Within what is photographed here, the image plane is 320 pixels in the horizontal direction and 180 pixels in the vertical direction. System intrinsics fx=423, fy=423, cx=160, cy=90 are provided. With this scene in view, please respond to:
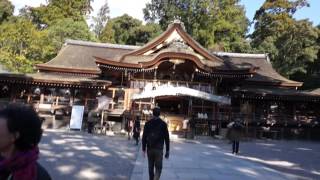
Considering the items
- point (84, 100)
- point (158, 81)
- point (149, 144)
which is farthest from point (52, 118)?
point (149, 144)

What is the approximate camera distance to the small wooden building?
988 inches

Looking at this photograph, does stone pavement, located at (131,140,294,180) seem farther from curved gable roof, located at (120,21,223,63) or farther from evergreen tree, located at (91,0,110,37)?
evergreen tree, located at (91,0,110,37)

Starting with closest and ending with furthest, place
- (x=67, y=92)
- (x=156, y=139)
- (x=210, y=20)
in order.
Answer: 1. (x=156, y=139)
2. (x=67, y=92)
3. (x=210, y=20)

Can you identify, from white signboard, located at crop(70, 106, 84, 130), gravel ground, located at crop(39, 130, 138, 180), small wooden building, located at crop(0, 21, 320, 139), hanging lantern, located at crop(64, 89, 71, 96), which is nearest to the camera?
gravel ground, located at crop(39, 130, 138, 180)

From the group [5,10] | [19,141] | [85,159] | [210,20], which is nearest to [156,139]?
[85,159]

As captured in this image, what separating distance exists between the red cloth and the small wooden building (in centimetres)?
2093

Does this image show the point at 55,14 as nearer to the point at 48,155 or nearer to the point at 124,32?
the point at 124,32

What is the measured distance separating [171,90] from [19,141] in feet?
69.3

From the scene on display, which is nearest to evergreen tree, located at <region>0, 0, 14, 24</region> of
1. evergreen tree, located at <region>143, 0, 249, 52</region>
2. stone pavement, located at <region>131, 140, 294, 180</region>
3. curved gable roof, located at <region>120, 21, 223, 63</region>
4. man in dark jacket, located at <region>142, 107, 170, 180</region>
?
evergreen tree, located at <region>143, 0, 249, 52</region>

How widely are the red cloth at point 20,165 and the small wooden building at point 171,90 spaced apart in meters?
20.9

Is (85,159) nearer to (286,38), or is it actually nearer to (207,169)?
(207,169)

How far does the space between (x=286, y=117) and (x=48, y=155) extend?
18486mm

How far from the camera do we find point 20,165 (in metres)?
2.26

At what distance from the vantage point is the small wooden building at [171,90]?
25.1 m
